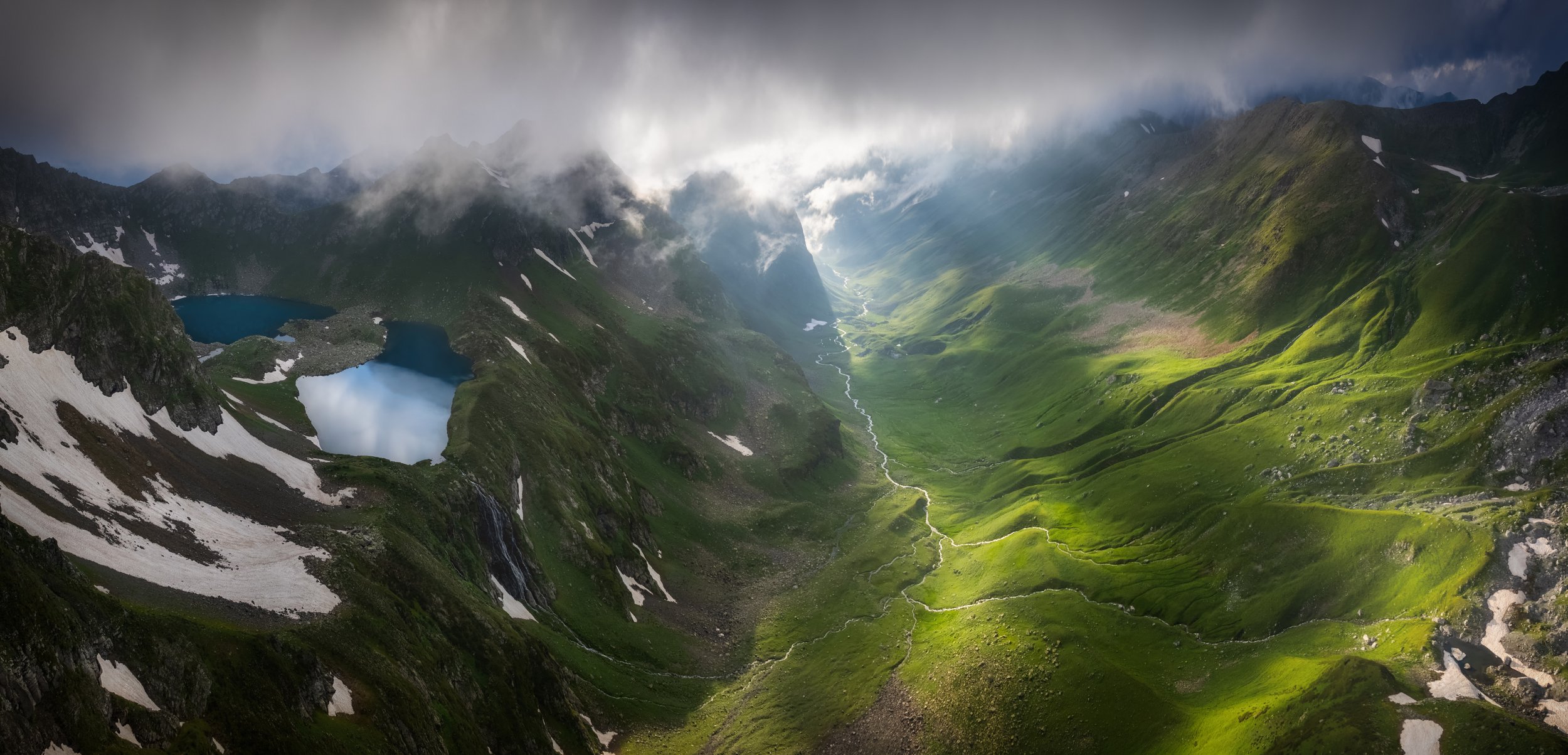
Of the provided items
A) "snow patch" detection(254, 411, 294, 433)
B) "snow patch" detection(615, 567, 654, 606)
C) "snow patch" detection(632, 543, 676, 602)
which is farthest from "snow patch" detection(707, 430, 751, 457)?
"snow patch" detection(254, 411, 294, 433)

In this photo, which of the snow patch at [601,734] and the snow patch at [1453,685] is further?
the snow patch at [601,734]

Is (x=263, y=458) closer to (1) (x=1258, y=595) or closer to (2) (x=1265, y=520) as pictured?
(1) (x=1258, y=595)

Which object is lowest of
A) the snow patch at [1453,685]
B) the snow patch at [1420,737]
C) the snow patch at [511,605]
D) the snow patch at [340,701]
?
the snow patch at [1453,685]

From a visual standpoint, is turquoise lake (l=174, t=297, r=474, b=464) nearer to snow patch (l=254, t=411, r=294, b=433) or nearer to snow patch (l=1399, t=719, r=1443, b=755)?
snow patch (l=254, t=411, r=294, b=433)

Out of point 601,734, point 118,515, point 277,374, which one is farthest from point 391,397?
→ point 601,734

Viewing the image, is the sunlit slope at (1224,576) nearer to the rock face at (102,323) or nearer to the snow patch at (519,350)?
the rock face at (102,323)

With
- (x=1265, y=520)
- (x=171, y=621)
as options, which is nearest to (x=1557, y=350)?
(x=1265, y=520)

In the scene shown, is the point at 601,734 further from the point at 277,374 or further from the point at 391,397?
the point at 277,374

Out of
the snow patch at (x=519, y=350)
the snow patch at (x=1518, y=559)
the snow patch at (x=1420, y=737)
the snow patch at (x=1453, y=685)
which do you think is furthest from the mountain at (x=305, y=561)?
the snow patch at (x=1518, y=559)
